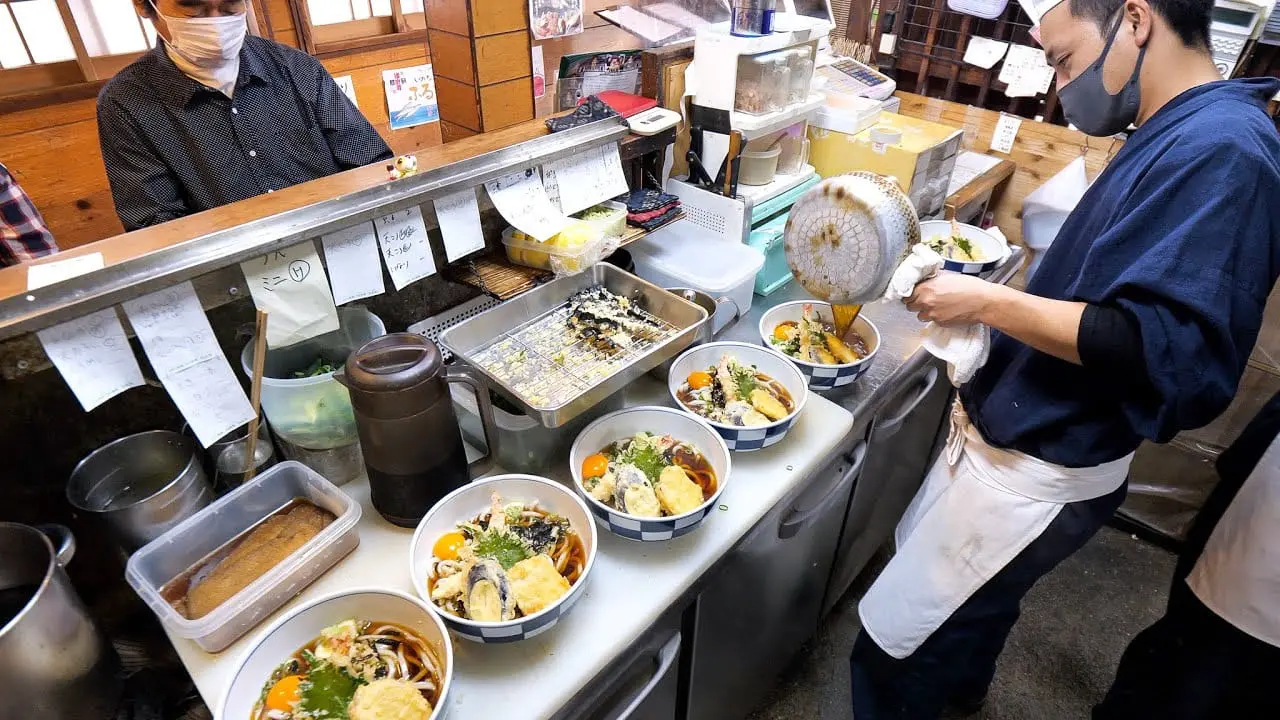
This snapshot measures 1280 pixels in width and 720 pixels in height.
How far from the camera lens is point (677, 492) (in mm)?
1273

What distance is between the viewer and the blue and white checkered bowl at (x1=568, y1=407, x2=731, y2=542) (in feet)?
3.95

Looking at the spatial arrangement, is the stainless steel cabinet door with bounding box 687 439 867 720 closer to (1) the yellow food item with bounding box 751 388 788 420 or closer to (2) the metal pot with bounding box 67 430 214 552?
(1) the yellow food item with bounding box 751 388 788 420

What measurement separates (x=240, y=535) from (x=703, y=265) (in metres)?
1.25

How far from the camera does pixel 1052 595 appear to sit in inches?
102

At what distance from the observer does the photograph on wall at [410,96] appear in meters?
3.91

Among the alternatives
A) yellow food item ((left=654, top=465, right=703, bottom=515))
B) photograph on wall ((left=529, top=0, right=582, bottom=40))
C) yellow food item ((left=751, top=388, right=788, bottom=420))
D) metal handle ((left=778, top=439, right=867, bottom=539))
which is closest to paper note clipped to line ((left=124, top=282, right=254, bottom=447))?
yellow food item ((left=654, top=465, right=703, bottom=515))

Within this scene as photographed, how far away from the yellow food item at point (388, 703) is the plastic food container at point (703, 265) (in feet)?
3.61

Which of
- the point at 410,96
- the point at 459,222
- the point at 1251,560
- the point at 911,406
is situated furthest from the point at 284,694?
the point at 410,96

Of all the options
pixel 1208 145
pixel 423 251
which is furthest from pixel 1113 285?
pixel 423 251

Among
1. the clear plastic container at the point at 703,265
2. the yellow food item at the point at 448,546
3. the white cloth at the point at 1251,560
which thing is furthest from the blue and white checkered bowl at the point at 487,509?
the white cloth at the point at 1251,560

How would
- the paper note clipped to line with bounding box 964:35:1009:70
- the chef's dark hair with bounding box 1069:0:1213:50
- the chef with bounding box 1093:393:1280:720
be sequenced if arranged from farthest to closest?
1. the paper note clipped to line with bounding box 964:35:1009:70
2. the chef with bounding box 1093:393:1280:720
3. the chef's dark hair with bounding box 1069:0:1213:50

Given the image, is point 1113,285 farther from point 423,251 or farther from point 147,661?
point 147,661

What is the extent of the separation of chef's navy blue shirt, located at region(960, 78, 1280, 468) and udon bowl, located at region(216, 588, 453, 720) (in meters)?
1.24

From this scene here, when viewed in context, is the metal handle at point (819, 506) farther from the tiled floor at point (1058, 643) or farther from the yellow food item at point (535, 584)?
the tiled floor at point (1058, 643)
